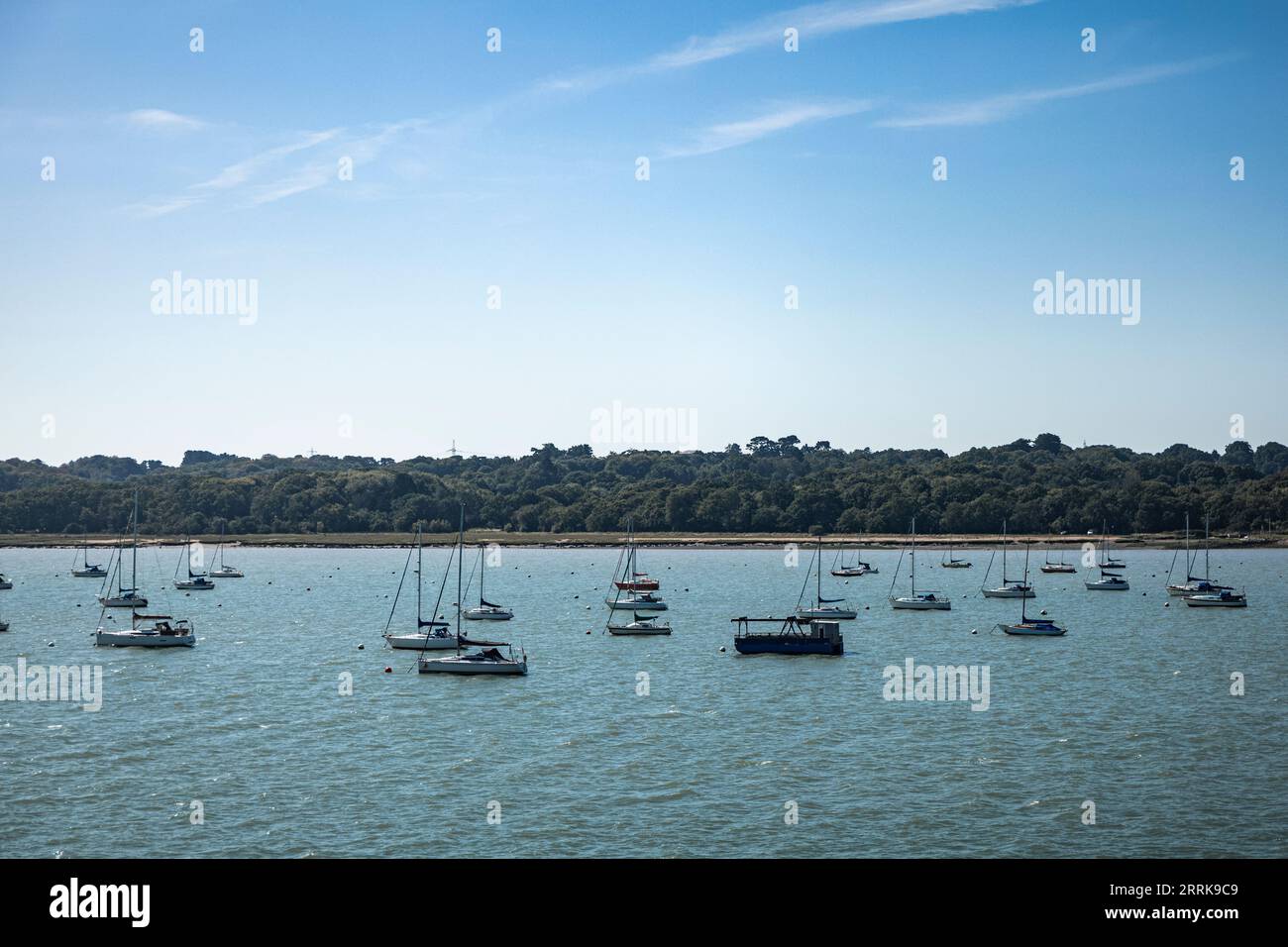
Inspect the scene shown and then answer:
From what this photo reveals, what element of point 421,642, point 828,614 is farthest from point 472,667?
point 828,614

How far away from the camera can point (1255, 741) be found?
2012 inches

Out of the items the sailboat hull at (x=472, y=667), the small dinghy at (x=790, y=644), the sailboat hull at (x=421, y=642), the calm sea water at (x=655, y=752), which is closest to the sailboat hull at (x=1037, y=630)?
the calm sea water at (x=655, y=752)

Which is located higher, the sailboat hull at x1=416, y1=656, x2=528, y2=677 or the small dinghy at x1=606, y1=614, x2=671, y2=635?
the sailboat hull at x1=416, y1=656, x2=528, y2=677

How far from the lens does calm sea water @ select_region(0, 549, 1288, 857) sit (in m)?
36.1

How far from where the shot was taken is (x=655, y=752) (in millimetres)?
48812

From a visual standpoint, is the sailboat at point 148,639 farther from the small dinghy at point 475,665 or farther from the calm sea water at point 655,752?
the small dinghy at point 475,665

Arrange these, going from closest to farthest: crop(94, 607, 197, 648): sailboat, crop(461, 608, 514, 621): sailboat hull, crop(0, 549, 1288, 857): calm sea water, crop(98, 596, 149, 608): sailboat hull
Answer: crop(0, 549, 1288, 857): calm sea water, crop(94, 607, 197, 648): sailboat, crop(461, 608, 514, 621): sailboat hull, crop(98, 596, 149, 608): sailboat hull

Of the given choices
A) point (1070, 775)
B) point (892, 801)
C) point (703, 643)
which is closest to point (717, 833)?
point (892, 801)

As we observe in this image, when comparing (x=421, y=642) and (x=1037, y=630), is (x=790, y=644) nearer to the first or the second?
(x=1037, y=630)

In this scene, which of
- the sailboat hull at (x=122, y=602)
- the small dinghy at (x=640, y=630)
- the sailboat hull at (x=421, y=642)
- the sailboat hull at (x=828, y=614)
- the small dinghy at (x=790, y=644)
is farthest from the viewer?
the sailboat hull at (x=122, y=602)

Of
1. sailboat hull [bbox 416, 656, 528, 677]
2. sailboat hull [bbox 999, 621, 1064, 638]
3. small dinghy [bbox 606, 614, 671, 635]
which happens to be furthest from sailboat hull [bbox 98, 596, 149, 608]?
sailboat hull [bbox 999, 621, 1064, 638]

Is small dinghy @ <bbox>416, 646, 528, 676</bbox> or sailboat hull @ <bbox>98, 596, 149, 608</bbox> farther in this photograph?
sailboat hull @ <bbox>98, 596, 149, 608</bbox>

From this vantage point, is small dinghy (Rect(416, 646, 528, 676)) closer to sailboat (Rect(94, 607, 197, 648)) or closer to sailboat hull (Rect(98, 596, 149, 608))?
sailboat (Rect(94, 607, 197, 648))

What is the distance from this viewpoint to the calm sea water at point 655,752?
36.1 metres
